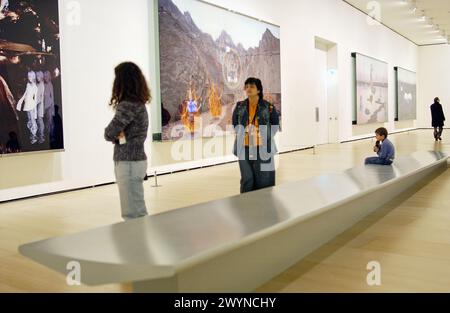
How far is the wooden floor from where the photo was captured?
3898 mm

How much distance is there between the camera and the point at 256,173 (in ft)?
20.6

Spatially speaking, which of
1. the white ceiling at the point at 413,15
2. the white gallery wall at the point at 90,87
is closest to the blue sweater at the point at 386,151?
the white gallery wall at the point at 90,87

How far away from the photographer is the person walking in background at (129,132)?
4.84 meters

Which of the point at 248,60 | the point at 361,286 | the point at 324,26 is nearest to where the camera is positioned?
the point at 361,286

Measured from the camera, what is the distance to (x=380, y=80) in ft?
91.9

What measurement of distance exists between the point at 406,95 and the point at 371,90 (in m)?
8.28

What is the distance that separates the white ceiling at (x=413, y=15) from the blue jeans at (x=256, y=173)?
18565 millimetres

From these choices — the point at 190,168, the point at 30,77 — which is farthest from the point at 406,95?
the point at 30,77

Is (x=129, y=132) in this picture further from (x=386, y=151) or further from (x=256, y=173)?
(x=386, y=151)

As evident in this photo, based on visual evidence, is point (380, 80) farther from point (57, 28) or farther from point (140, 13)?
point (57, 28)

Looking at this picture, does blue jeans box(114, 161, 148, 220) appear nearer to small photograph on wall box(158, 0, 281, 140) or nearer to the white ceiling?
small photograph on wall box(158, 0, 281, 140)

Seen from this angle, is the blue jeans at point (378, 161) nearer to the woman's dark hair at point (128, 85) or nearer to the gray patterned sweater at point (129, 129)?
the gray patterned sweater at point (129, 129)

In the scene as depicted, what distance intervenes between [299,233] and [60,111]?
5.97 m
